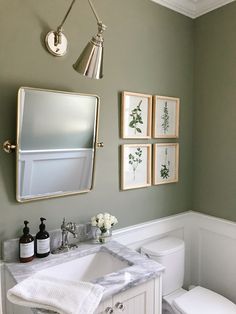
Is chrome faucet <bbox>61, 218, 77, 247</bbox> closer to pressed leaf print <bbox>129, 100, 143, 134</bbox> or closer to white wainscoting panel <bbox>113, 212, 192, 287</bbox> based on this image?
white wainscoting panel <bbox>113, 212, 192, 287</bbox>

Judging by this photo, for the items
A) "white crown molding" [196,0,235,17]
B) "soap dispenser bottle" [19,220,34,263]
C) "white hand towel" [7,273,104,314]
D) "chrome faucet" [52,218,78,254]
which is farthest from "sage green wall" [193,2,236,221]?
"soap dispenser bottle" [19,220,34,263]

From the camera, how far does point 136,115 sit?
1.79 metres

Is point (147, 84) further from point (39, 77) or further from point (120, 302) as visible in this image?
point (120, 302)

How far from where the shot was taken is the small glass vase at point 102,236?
1573 millimetres

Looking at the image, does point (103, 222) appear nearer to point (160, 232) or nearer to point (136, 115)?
point (160, 232)

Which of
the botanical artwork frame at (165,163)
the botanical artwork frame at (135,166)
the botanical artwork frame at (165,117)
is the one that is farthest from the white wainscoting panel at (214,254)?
the botanical artwork frame at (165,117)

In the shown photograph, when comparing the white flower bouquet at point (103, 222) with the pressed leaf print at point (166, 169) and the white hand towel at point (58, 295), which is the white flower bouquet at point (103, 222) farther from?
the pressed leaf print at point (166, 169)

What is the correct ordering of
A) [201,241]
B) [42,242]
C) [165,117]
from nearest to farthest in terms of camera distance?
1. [42,242]
2. [165,117]
3. [201,241]

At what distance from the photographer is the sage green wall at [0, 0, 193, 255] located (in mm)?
1312

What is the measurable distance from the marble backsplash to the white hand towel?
0.27 m

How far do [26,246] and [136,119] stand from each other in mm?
1059

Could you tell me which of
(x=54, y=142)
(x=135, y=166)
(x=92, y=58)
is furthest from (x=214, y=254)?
(x=92, y=58)

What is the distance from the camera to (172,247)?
186 centimetres

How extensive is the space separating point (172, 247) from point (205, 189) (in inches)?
22.5
